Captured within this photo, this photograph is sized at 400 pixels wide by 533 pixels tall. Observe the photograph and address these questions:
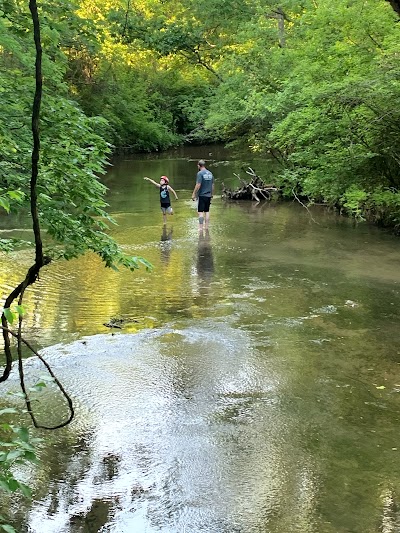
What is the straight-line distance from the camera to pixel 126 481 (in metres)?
4.47

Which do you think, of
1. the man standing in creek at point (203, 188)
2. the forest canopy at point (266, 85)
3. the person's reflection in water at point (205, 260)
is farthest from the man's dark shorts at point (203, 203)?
the forest canopy at point (266, 85)

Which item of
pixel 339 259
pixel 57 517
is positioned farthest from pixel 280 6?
pixel 57 517

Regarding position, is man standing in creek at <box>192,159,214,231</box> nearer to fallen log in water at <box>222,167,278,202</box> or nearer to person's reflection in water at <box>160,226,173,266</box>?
person's reflection in water at <box>160,226,173,266</box>

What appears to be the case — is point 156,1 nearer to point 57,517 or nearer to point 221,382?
point 221,382

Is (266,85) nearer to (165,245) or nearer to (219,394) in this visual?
(165,245)

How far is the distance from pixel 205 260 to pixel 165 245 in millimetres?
1578

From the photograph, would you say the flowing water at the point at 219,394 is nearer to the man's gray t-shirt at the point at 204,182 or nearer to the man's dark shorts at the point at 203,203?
the man's dark shorts at the point at 203,203

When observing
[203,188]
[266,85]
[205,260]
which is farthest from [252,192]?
[205,260]

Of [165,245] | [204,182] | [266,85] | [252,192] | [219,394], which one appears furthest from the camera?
[266,85]

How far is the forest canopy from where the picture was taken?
5.72m

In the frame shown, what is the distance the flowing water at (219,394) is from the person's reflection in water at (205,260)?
0.18 feet

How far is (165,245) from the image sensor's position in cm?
1310

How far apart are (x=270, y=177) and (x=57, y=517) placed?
64.5 ft

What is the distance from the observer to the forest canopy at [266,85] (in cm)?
572
